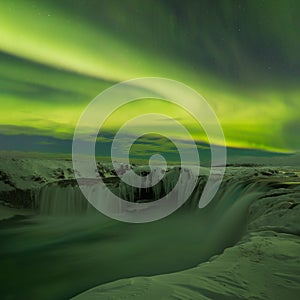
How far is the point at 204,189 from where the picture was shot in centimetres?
1533

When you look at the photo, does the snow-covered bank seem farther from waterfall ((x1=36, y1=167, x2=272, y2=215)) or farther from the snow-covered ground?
waterfall ((x1=36, y1=167, x2=272, y2=215))

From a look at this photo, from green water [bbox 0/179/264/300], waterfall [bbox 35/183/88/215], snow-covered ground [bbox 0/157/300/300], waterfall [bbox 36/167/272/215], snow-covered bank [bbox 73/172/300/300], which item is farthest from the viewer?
waterfall [bbox 35/183/88/215]

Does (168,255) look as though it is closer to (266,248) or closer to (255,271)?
(266,248)

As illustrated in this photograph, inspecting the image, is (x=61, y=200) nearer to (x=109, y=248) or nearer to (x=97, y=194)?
(x=97, y=194)

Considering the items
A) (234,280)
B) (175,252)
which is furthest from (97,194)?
(234,280)

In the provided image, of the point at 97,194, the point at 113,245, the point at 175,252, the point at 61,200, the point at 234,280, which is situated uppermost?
the point at 234,280

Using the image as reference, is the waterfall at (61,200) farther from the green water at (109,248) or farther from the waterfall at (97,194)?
the green water at (109,248)

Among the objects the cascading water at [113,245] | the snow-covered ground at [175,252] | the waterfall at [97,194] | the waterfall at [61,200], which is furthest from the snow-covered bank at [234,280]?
the waterfall at [61,200]

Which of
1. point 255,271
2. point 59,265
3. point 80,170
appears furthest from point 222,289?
point 80,170

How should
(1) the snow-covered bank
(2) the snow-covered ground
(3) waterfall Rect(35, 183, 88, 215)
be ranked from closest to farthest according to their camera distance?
1. (1) the snow-covered bank
2. (2) the snow-covered ground
3. (3) waterfall Rect(35, 183, 88, 215)

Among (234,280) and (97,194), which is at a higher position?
(234,280)

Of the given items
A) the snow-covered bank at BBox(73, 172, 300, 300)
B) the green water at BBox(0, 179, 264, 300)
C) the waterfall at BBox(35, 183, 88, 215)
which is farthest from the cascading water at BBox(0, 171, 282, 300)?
the snow-covered bank at BBox(73, 172, 300, 300)

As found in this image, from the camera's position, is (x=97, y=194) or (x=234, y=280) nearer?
(x=234, y=280)

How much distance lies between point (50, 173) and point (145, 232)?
16273 millimetres
